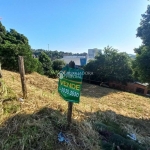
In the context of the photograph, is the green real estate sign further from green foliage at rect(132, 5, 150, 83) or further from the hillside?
green foliage at rect(132, 5, 150, 83)

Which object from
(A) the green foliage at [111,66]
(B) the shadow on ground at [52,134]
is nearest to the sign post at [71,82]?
(B) the shadow on ground at [52,134]

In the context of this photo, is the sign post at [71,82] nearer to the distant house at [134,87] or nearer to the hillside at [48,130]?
the hillside at [48,130]

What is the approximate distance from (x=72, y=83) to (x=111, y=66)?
978cm

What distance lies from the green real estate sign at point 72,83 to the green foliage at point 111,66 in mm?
9620

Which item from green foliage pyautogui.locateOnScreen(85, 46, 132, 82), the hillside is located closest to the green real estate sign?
the hillside

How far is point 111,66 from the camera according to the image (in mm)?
11406

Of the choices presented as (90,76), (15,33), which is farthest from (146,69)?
(15,33)

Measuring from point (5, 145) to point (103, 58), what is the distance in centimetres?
1069

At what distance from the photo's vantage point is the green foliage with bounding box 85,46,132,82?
438 inches

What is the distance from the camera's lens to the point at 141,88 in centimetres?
1123

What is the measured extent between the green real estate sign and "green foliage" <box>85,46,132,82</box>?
31.6ft

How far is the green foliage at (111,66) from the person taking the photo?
1112cm

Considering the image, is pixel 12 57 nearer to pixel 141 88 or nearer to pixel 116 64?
pixel 116 64

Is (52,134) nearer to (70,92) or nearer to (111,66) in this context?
(70,92)
